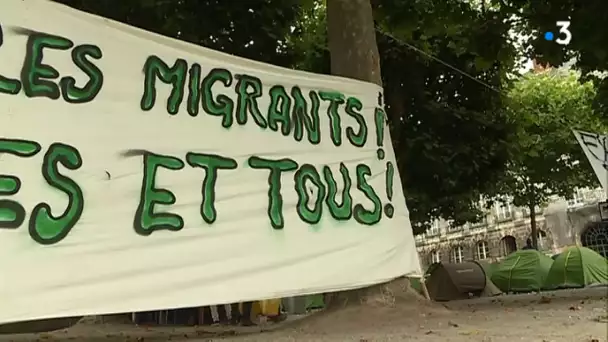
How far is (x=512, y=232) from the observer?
36.2m

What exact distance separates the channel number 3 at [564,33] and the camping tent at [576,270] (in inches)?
330

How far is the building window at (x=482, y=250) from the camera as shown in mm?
37622

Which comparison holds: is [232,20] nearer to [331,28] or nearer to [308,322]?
[331,28]

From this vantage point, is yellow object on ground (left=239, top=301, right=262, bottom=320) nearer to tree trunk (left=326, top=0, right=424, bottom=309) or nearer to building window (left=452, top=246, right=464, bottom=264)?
tree trunk (left=326, top=0, right=424, bottom=309)

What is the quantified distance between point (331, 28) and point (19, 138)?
4519mm

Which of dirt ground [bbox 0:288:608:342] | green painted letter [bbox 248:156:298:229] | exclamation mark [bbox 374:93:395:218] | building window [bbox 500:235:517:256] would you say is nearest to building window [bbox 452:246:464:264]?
building window [bbox 500:235:517:256]

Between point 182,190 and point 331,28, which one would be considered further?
point 331,28

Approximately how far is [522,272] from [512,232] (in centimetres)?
2022

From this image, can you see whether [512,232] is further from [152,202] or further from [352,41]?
[152,202]

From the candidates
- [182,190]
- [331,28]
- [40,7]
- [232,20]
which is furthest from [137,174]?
[232,20]

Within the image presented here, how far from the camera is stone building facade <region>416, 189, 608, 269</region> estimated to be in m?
31.6

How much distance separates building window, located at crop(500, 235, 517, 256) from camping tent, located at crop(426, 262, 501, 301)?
21741 millimetres

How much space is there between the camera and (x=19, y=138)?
3781 millimetres

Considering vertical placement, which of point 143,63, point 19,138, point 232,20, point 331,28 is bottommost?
point 19,138
